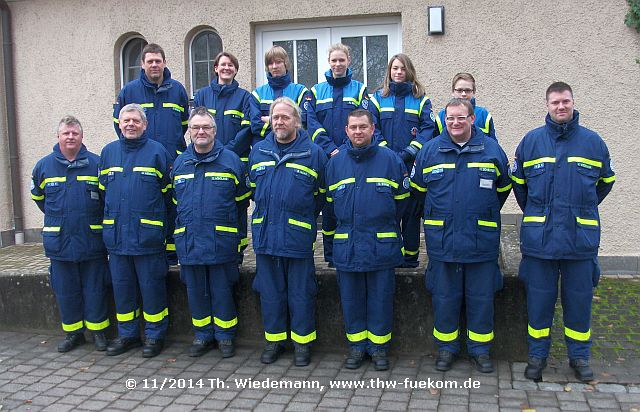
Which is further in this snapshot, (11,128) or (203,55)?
(11,128)

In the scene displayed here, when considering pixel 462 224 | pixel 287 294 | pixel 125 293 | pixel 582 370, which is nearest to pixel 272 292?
pixel 287 294

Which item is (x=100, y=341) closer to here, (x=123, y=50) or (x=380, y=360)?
(x=380, y=360)

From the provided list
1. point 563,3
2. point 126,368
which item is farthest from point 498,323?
point 563,3

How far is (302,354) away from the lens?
217 inches

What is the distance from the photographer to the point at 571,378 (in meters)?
5.04

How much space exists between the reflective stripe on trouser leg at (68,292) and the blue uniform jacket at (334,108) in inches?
99.7

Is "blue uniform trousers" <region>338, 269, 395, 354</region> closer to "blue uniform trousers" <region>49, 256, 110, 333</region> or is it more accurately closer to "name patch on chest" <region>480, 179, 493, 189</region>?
"name patch on chest" <region>480, 179, 493, 189</region>

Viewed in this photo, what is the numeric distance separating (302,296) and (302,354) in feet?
1.64

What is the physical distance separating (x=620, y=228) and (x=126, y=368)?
626 cm

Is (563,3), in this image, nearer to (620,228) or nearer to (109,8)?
(620,228)

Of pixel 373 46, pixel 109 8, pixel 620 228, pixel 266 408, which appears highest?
pixel 109 8

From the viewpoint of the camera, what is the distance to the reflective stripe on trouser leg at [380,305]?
208 inches

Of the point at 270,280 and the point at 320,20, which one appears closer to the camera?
the point at 270,280

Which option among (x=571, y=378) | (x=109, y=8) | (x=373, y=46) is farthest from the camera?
(x=109, y=8)
